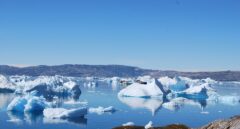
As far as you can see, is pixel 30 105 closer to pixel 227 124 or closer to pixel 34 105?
pixel 34 105

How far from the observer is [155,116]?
28.7 meters

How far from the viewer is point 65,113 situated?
2636 centimetres

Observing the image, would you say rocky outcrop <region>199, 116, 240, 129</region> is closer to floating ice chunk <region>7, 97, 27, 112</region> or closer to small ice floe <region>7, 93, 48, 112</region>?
floating ice chunk <region>7, 97, 27, 112</region>

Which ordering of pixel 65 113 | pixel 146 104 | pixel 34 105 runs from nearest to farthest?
pixel 65 113 < pixel 34 105 < pixel 146 104

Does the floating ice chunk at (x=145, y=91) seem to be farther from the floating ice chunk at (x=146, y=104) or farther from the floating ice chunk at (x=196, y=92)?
the floating ice chunk at (x=146, y=104)

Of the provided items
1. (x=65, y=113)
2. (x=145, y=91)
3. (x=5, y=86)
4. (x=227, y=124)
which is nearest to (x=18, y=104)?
(x=65, y=113)

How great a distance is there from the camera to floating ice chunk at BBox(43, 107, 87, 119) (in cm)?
2644

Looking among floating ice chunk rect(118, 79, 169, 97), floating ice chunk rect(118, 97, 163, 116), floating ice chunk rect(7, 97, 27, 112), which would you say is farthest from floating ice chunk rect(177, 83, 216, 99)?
floating ice chunk rect(7, 97, 27, 112)

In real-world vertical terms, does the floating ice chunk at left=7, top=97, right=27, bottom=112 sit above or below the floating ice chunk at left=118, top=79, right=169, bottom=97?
below

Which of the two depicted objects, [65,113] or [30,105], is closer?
[65,113]

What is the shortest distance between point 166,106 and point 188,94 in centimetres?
1363

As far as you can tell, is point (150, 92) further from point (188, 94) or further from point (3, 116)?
point (3, 116)

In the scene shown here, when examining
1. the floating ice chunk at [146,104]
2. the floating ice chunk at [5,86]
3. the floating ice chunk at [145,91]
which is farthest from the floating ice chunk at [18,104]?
the floating ice chunk at [5,86]

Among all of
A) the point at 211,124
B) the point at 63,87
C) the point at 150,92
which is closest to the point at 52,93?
the point at 63,87
